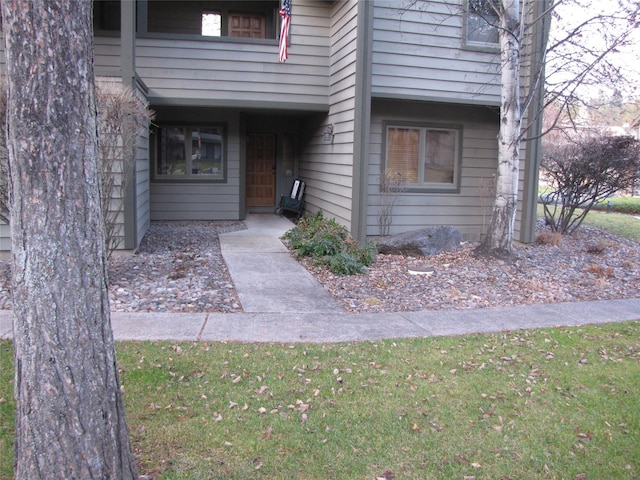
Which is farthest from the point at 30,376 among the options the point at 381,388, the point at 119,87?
the point at 119,87

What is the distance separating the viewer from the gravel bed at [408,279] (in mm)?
6656

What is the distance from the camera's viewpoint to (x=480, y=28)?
10.4 meters

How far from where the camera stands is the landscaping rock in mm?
9305

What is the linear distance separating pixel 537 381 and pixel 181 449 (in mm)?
2793

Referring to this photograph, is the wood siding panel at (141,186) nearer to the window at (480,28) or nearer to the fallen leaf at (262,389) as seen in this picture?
the fallen leaf at (262,389)

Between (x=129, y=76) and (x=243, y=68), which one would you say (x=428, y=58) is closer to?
(x=243, y=68)

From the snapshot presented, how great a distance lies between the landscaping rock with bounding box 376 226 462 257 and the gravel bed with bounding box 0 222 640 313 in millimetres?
156

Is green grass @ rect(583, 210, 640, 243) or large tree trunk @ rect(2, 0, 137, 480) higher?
large tree trunk @ rect(2, 0, 137, 480)

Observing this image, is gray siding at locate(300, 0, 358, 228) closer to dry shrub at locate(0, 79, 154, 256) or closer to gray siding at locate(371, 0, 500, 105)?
gray siding at locate(371, 0, 500, 105)

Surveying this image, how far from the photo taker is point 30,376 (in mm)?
2498

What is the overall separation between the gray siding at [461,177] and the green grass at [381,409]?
544 centimetres

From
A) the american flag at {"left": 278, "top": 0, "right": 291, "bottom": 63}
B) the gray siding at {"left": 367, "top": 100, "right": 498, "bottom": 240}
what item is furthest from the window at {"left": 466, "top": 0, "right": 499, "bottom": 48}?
the american flag at {"left": 278, "top": 0, "right": 291, "bottom": 63}

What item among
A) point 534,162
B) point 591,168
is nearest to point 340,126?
point 534,162

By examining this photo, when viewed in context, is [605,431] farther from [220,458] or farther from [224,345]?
[224,345]
